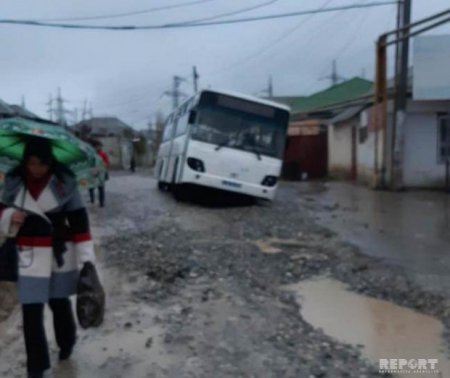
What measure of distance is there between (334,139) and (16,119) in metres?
26.8

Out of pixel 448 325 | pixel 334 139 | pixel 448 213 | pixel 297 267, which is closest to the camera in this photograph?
pixel 448 325

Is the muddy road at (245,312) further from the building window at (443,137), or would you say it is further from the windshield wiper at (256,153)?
the building window at (443,137)

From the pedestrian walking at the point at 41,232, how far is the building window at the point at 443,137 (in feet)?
59.7

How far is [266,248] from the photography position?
31.6ft

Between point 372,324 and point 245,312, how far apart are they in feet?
3.80

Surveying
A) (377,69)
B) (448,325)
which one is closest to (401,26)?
(377,69)

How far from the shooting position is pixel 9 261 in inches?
166

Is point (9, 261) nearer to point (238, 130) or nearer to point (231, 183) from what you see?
point (231, 183)

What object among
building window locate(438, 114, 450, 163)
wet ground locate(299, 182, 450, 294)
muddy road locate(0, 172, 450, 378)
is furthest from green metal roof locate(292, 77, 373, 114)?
muddy road locate(0, 172, 450, 378)

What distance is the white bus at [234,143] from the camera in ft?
49.3

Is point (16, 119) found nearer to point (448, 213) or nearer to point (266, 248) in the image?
point (266, 248)

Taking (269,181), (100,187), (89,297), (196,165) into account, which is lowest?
(269,181)

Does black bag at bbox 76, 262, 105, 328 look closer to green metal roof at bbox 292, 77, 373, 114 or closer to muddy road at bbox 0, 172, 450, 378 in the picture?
muddy road at bbox 0, 172, 450, 378

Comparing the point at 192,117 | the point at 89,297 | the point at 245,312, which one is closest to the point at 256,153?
the point at 192,117
